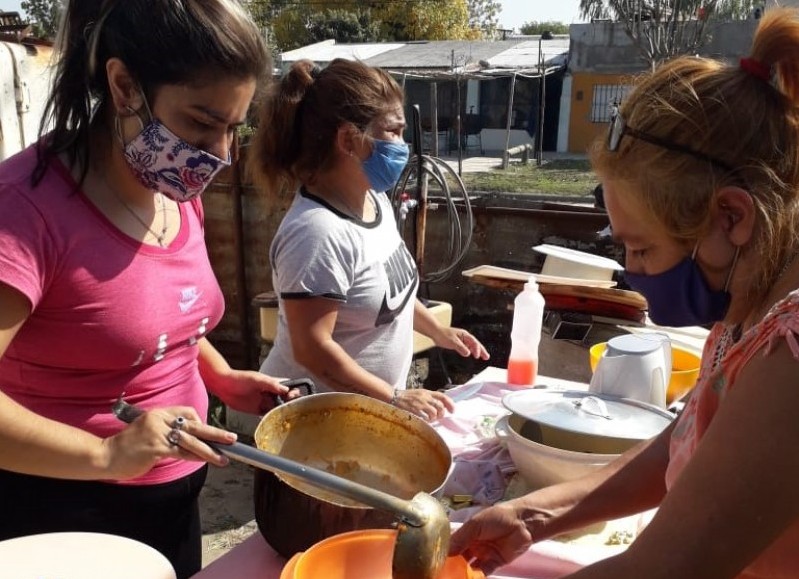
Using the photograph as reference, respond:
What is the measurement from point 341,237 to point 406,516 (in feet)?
3.64

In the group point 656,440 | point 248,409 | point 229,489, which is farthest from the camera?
point 229,489

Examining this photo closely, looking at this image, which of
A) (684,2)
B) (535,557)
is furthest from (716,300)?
(684,2)

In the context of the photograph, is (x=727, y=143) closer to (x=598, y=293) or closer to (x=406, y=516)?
(x=406, y=516)

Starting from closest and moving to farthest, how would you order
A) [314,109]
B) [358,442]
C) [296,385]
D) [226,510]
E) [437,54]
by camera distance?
[358,442] → [296,385] → [314,109] → [226,510] → [437,54]

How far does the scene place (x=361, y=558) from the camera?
3.73 feet

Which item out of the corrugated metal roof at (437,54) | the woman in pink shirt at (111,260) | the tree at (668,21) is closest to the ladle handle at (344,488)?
the woman in pink shirt at (111,260)

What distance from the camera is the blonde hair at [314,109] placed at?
2180mm

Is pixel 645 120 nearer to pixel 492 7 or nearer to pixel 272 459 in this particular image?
pixel 272 459

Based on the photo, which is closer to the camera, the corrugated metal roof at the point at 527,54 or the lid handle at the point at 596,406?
the lid handle at the point at 596,406

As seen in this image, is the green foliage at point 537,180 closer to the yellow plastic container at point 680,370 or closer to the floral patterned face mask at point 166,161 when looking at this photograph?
the yellow plastic container at point 680,370

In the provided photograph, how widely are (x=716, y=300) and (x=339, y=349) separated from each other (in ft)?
3.73

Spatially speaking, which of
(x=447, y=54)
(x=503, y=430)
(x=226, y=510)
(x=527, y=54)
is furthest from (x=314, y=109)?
(x=527, y=54)

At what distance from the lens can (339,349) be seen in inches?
79.7

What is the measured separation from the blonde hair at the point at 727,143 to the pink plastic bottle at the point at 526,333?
45.3 inches
